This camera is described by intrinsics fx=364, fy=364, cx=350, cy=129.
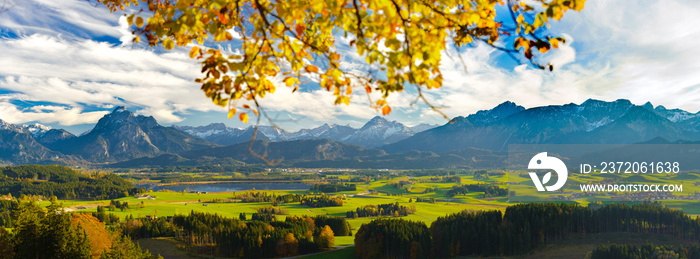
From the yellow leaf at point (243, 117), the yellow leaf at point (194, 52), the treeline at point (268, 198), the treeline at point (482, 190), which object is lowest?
the treeline at point (268, 198)

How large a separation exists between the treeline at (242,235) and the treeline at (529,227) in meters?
14.0

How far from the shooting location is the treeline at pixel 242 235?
80.6 meters

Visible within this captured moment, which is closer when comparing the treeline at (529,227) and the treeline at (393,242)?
the treeline at (393,242)

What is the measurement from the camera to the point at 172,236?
99.1 metres

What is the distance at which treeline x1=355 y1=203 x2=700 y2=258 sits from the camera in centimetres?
7912

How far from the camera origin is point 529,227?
279ft

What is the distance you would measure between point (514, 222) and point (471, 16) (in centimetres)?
9345

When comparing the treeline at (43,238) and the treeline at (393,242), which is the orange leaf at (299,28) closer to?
the treeline at (43,238)

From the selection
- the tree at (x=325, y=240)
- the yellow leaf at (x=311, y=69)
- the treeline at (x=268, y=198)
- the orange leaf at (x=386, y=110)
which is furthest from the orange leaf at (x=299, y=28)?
the treeline at (x=268, y=198)

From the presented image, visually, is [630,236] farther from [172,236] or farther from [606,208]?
[172,236]

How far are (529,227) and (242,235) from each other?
217ft

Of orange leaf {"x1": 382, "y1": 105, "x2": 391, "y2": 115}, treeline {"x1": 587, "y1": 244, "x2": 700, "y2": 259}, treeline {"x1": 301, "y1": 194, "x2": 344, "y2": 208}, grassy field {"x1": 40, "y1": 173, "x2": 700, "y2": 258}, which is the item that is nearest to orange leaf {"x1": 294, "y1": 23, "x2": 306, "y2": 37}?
orange leaf {"x1": 382, "y1": 105, "x2": 391, "y2": 115}

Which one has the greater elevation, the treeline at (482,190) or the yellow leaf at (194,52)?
the yellow leaf at (194,52)

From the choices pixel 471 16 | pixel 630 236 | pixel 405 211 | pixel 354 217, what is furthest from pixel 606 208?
pixel 471 16
